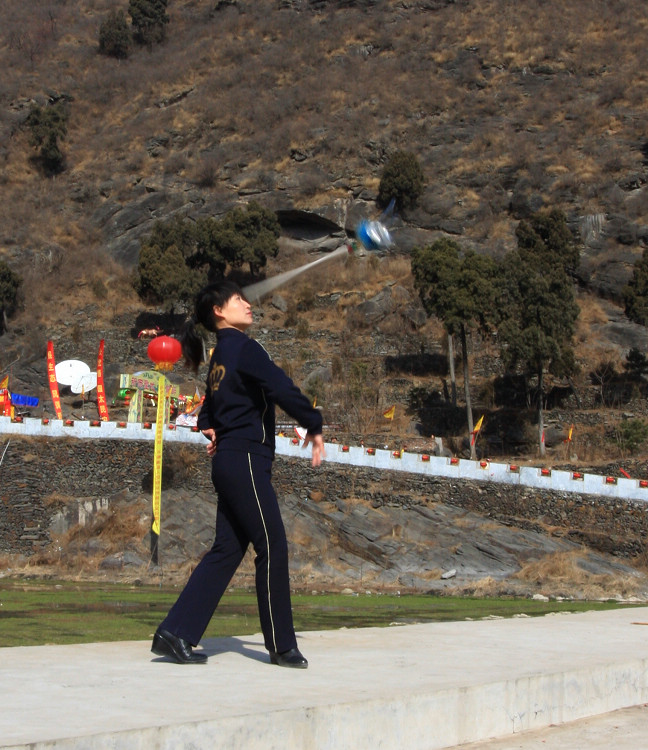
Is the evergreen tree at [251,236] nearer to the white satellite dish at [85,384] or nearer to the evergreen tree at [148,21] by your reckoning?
the white satellite dish at [85,384]

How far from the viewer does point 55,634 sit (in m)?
6.73

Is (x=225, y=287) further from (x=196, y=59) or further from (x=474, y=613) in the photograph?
(x=196, y=59)

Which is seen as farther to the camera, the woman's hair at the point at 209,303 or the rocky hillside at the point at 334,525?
the rocky hillside at the point at 334,525

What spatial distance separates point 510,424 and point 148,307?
1821cm

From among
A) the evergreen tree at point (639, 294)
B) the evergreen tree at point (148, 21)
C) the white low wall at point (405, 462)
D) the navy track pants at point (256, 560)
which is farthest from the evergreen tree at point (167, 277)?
the navy track pants at point (256, 560)

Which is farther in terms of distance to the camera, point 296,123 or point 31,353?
point 296,123

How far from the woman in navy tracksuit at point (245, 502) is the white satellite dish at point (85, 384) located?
32.7 meters

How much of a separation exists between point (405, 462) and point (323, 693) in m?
22.8

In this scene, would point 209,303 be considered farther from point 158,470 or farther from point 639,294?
point 639,294

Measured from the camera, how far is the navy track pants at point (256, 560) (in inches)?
194

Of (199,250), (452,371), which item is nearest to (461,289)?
(452,371)

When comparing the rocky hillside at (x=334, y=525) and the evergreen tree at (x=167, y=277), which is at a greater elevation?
the evergreen tree at (x=167, y=277)

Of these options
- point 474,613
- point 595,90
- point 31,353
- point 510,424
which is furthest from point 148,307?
point 474,613

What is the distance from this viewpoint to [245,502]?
16.3 feet
